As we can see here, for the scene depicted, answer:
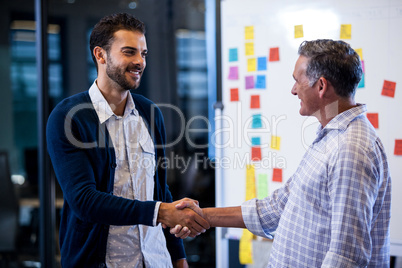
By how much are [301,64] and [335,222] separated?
61 centimetres

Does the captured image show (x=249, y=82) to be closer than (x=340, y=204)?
No

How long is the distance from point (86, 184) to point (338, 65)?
3.31 feet

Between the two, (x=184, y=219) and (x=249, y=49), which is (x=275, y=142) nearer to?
(x=249, y=49)

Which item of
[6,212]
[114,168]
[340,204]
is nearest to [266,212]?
[340,204]

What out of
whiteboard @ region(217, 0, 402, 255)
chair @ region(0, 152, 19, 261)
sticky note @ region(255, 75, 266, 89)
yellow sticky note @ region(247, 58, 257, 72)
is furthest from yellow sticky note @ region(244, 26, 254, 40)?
chair @ region(0, 152, 19, 261)

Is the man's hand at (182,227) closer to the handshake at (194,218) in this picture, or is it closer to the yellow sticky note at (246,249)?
the handshake at (194,218)

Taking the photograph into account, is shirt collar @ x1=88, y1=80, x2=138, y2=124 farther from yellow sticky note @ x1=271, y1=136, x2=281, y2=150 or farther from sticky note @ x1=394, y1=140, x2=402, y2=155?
sticky note @ x1=394, y1=140, x2=402, y2=155

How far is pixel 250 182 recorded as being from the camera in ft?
8.16

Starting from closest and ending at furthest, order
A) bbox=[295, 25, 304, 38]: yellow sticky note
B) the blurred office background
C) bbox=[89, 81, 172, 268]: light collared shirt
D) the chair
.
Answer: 1. bbox=[89, 81, 172, 268]: light collared shirt
2. bbox=[295, 25, 304, 38]: yellow sticky note
3. the chair
4. the blurred office background

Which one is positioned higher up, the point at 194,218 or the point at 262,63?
the point at 262,63

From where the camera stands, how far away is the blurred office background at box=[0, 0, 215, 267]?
4.17 metres

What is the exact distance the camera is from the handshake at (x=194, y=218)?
1776 millimetres

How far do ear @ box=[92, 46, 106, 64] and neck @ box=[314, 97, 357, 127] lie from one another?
92 centimetres

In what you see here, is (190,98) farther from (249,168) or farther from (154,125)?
(154,125)
